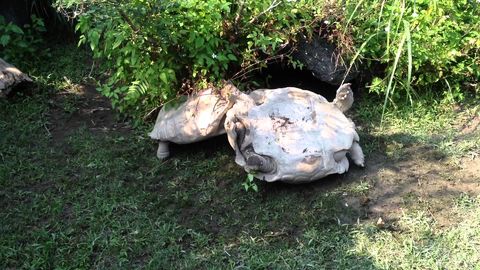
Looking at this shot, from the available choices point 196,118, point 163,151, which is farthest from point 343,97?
point 163,151

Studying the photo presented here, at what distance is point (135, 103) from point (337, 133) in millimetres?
1654

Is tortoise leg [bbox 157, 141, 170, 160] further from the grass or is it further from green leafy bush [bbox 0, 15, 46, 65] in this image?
green leafy bush [bbox 0, 15, 46, 65]

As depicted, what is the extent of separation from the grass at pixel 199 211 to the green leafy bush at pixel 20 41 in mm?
1039

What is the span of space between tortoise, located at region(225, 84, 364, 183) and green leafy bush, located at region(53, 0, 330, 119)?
40cm

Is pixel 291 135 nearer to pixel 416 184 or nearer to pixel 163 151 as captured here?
pixel 416 184

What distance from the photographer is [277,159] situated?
3848 mm

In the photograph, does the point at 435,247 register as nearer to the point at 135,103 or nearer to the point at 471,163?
the point at 471,163

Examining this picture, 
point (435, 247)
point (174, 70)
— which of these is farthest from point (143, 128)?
point (435, 247)

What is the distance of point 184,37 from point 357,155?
4.82 feet

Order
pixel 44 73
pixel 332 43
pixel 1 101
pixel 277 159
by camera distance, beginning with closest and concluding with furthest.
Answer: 1. pixel 277 159
2. pixel 332 43
3. pixel 1 101
4. pixel 44 73

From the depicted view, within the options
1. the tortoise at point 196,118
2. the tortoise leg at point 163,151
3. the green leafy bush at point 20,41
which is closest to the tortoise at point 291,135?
the tortoise at point 196,118

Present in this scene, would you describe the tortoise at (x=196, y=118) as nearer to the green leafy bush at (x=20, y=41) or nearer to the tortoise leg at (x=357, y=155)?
the tortoise leg at (x=357, y=155)

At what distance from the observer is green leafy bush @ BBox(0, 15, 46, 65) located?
5531 millimetres

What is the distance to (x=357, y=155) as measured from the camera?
163 inches
